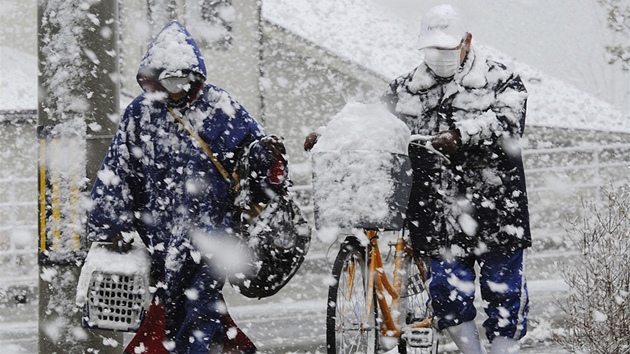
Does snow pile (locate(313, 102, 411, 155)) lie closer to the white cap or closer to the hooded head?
the white cap

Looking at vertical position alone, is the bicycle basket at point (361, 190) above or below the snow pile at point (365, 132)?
below

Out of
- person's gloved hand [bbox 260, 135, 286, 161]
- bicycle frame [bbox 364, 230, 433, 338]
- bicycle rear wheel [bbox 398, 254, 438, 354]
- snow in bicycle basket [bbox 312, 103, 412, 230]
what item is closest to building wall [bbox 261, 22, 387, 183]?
bicycle rear wheel [bbox 398, 254, 438, 354]

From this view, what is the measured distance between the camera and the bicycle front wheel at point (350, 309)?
15.7 feet

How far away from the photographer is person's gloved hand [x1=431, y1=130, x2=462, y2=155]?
15.6 ft

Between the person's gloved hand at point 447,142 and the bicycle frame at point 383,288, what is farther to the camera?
the bicycle frame at point 383,288

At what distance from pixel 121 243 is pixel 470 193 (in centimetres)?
182

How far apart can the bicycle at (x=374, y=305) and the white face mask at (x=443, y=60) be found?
0.39 m

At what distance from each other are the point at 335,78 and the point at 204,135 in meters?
15.1

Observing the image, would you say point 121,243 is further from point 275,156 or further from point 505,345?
point 505,345

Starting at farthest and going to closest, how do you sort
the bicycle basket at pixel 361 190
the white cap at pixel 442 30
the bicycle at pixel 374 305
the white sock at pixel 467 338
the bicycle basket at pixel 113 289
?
1. the white sock at pixel 467 338
2. the white cap at pixel 442 30
3. the bicycle at pixel 374 305
4. the bicycle basket at pixel 113 289
5. the bicycle basket at pixel 361 190

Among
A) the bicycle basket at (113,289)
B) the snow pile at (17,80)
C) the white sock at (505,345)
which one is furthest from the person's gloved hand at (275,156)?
the snow pile at (17,80)

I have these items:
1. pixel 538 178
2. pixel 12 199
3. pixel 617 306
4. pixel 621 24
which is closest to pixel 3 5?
pixel 12 199

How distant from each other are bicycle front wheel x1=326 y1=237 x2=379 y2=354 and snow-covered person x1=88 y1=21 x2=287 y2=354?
51 cm

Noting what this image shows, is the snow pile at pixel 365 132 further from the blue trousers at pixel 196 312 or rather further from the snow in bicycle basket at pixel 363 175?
the blue trousers at pixel 196 312
